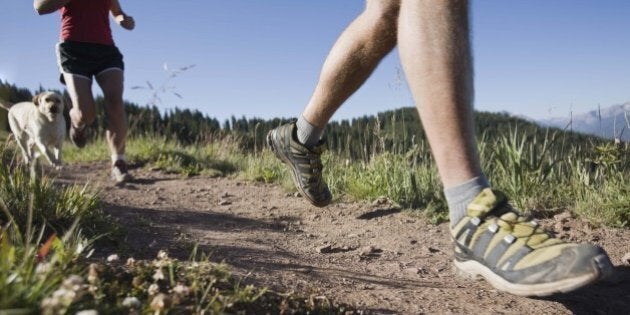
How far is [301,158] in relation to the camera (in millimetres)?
2398

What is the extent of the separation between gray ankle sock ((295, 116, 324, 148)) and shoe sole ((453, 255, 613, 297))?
94 cm

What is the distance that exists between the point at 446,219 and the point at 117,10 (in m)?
3.73

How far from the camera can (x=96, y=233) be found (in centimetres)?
204

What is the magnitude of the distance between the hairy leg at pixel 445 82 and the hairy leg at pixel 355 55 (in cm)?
30

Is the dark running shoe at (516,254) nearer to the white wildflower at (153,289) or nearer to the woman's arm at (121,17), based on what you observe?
the white wildflower at (153,289)

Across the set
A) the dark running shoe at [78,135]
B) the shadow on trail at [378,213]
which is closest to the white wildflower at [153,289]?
the shadow on trail at [378,213]

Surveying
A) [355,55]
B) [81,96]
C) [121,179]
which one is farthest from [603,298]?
[81,96]

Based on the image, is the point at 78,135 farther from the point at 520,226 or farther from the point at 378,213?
the point at 520,226

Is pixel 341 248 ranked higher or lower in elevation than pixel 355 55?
lower

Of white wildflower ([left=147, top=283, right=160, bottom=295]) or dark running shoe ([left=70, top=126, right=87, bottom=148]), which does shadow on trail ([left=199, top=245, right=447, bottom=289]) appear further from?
dark running shoe ([left=70, top=126, right=87, bottom=148])

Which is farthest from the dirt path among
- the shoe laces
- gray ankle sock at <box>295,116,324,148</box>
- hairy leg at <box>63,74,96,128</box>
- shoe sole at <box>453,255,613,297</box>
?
hairy leg at <box>63,74,96,128</box>

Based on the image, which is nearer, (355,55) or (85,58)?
(355,55)

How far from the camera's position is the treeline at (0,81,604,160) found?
4496 millimetres

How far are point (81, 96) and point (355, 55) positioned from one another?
361cm
